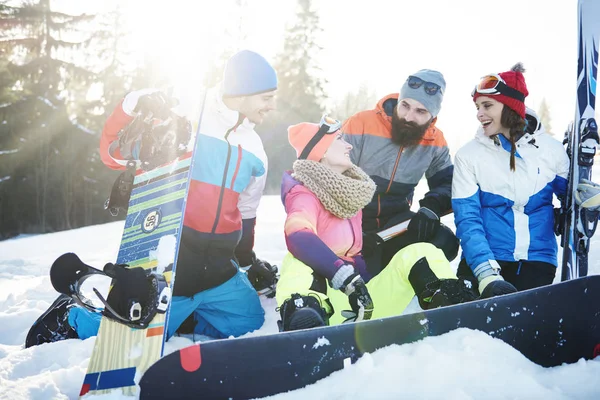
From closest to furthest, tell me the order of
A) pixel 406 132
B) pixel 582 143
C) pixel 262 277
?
pixel 582 143 → pixel 406 132 → pixel 262 277

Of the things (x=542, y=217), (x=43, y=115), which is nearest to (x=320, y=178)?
(x=542, y=217)

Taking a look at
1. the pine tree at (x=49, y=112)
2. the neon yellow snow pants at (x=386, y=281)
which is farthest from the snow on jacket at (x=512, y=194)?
the pine tree at (x=49, y=112)

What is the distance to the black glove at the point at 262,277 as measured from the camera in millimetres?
3721

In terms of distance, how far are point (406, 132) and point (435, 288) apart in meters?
1.55

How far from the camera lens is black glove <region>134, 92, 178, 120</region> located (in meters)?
2.67

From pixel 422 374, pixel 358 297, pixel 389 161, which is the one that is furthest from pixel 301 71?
pixel 422 374

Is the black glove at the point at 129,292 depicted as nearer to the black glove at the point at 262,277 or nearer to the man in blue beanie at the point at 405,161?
the black glove at the point at 262,277

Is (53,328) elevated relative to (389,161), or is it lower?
lower

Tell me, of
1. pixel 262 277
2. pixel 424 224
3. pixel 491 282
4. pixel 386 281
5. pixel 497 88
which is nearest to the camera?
pixel 491 282

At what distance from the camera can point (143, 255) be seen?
101 inches

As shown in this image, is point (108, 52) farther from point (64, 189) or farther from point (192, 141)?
point (192, 141)

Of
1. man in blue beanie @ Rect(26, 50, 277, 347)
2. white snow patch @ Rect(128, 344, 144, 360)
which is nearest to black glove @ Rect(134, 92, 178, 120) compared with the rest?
man in blue beanie @ Rect(26, 50, 277, 347)

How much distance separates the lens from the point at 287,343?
5.97 feet

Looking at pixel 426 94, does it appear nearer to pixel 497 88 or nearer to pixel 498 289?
pixel 497 88
